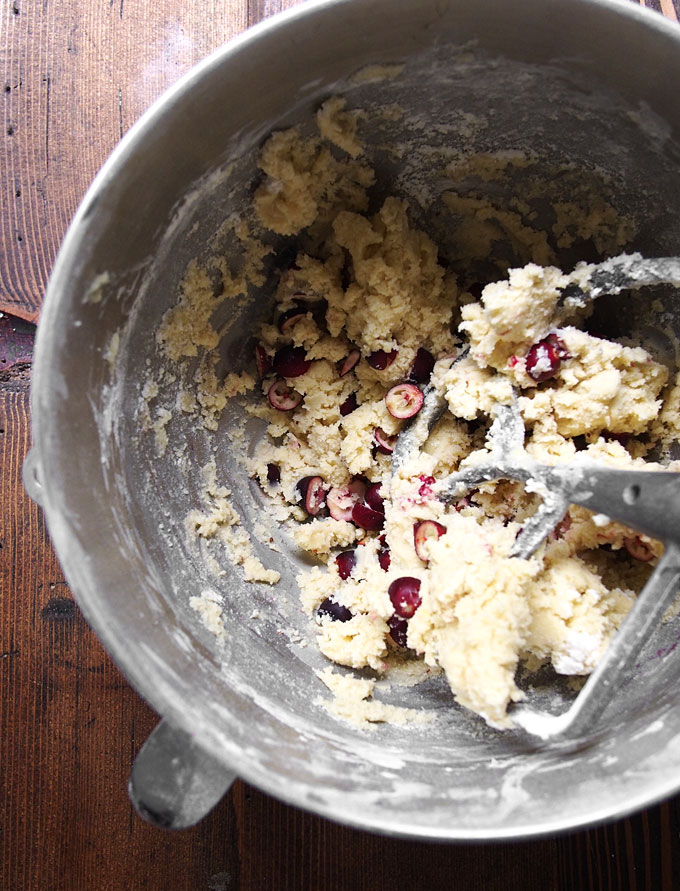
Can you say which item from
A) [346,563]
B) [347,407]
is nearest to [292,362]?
[347,407]

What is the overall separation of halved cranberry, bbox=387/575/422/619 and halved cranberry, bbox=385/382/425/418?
1.38 ft

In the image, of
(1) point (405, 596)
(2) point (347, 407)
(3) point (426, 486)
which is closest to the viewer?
(1) point (405, 596)

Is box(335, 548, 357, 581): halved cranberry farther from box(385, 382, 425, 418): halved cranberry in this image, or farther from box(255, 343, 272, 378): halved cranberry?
box(255, 343, 272, 378): halved cranberry

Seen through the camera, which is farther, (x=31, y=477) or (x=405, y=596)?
(x=405, y=596)

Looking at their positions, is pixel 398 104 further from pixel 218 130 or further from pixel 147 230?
pixel 147 230

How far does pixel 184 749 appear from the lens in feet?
4.02

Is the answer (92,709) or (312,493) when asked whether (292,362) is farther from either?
(92,709)

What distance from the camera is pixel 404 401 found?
182 cm

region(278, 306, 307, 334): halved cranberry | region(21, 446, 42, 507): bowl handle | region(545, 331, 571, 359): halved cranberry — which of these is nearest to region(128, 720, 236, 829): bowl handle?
region(21, 446, 42, 507): bowl handle

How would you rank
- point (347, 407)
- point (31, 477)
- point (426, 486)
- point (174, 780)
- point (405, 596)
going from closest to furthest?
point (174, 780) → point (31, 477) → point (405, 596) → point (426, 486) → point (347, 407)

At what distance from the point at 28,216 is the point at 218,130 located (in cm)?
70

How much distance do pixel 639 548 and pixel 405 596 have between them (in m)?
0.56

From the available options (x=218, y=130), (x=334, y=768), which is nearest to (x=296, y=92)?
(x=218, y=130)

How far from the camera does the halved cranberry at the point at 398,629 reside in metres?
1.68
